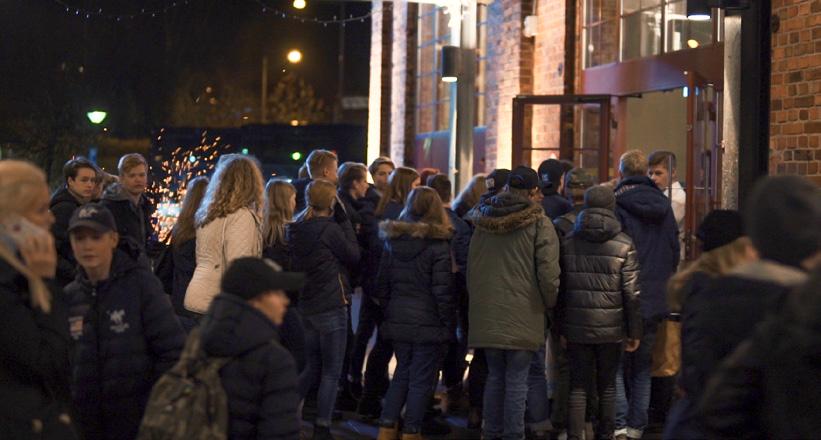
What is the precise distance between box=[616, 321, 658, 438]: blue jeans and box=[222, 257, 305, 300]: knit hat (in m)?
4.56

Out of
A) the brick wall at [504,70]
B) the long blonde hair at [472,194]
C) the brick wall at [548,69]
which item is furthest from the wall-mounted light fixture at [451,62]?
the long blonde hair at [472,194]

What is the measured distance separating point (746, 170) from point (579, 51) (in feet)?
19.2

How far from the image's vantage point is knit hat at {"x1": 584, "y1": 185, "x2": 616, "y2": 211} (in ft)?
26.9

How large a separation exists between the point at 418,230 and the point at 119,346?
3.44m

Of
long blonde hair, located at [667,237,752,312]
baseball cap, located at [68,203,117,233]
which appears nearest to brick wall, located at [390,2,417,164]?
baseball cap, located at [68,203,117,233]

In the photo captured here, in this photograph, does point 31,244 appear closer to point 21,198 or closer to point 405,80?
point 21,198

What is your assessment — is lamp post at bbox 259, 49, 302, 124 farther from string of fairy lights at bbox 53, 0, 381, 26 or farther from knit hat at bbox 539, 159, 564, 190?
knit hat at bbox 539, 159, 564, 190

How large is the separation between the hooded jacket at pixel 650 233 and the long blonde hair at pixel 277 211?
2359 mm

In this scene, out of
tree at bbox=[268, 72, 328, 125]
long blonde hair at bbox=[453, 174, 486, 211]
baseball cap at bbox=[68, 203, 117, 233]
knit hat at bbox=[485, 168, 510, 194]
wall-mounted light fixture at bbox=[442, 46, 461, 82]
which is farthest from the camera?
tree at bbox=[268, 72, 328, 125]

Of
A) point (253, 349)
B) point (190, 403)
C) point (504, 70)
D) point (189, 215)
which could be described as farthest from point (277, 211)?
point (504, 70)

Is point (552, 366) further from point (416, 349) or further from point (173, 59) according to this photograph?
point (173, 59)

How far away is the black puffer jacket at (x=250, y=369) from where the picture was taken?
183 inches

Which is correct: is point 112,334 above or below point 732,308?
below

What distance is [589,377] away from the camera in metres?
8.38
